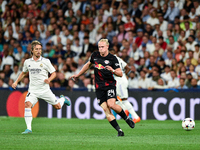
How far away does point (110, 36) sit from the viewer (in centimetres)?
1744

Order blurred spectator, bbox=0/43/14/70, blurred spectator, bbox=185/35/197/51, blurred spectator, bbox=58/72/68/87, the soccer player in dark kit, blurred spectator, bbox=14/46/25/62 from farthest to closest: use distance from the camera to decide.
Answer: blurred spectator, bbox=14/46/25/62 → blurred spectator, bbox=0/43/14/70 → blurred spectator, bbox=58/72/68/87 → blurred spectator, bbox=185/35/197/51 → the soccer player in dark kit

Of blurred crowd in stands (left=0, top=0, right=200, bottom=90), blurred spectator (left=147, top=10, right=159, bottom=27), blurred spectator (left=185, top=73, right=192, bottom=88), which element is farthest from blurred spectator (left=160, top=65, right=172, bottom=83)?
blurred spectator (left=147, top=10, right=159, bottom=27)

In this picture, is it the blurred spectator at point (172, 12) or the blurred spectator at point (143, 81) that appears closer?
the blurred spectator at point (143, 81)

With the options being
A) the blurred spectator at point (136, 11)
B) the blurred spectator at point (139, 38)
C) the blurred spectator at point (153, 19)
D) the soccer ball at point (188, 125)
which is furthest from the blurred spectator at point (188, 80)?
the soccer ball at point (188, 125)

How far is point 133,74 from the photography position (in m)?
15.1

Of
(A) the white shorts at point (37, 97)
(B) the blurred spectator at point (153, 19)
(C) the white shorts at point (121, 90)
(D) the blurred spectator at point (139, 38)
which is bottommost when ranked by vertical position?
(A) the white shorts at point (37, 97)

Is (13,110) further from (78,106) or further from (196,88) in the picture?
(196,88)

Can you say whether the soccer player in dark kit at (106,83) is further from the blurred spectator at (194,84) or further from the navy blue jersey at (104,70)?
the blurred spectator at (194,84)

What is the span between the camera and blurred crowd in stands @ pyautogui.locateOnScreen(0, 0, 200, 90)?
15.3 meters

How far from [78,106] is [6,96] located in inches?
117

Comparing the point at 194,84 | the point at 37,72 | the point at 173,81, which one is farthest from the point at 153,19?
the point at 37,72

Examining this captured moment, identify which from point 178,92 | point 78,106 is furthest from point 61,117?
point 178,92

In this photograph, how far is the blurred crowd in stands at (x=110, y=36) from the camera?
15.3 meters

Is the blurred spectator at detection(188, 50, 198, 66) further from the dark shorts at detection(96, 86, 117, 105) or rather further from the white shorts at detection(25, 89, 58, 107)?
the dark shorts at detection(96, 86, 117, 105)
